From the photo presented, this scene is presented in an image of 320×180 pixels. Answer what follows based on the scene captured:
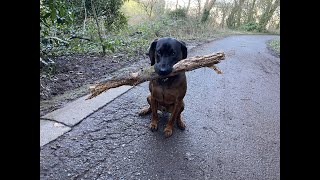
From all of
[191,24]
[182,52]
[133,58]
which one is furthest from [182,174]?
[191,24]

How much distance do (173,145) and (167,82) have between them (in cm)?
74

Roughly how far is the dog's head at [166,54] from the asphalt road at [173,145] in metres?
0.90

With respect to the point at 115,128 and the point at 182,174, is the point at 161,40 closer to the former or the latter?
the point at 115,128

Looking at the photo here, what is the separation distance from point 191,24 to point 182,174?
44.0 ft

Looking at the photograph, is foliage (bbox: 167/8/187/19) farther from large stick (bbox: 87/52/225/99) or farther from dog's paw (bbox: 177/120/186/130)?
large stick (bbox: 87/52/225/99)

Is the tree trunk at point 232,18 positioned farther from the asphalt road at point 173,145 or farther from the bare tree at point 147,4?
the asphalt road at point 173,145

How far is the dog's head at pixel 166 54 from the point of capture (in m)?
3.00

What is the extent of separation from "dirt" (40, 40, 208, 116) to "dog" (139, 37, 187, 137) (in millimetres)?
1521

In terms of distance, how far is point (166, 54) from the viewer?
316 cm

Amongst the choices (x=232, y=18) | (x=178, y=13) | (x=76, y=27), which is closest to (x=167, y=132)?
(x=76, y=27)

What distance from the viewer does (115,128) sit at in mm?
3533

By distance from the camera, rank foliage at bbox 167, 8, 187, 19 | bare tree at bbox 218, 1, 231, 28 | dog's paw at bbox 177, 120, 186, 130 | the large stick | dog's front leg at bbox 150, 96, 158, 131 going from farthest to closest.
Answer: bare tree at bbox 218, 1, 231, 28, foliage at bbox 167, 8, 187, 19, dog's paw at bbox 177, 120, 186, 130, dog's front leg at bbox 150, 96, 158, 131, the large stick

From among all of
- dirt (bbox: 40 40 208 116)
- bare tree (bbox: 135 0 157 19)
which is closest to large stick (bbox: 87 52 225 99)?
dirt (bbox: 40 40 208 116)

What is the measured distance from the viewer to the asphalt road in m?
2.76
